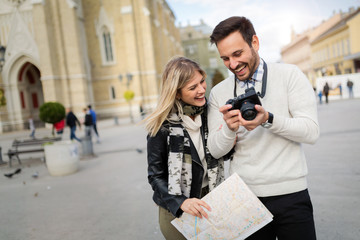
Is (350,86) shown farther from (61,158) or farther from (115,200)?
(115,200)

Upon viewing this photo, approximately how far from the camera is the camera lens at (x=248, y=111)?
1446 millimetres

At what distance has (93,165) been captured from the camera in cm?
833

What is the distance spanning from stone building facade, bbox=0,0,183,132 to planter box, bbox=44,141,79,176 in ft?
64.2

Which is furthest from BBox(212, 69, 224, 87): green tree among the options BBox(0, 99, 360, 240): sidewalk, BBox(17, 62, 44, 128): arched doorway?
BBox(0, 99, 360, 240): sidewalk

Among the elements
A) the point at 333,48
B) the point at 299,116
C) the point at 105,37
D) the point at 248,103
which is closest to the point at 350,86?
the point at 333,48

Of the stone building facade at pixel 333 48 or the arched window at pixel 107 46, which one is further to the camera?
the stone building facade at pixel 333 48

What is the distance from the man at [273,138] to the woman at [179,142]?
201 mm

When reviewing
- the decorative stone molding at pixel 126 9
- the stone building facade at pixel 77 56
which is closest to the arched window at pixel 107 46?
the stone building facade at pixel 77 56

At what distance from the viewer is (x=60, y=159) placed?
7.39 m

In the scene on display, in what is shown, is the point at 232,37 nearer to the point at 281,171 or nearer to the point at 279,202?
the point at 281,171

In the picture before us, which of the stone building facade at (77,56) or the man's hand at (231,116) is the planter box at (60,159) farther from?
the stone building facade at (77,56)

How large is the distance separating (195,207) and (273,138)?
647 millimetres

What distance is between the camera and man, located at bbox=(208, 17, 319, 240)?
166 centimetres

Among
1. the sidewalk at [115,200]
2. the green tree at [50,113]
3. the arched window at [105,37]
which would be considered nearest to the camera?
the sidewalk at [115,200]
